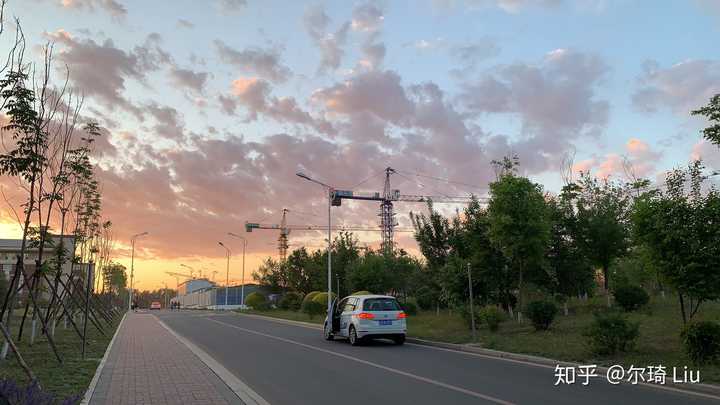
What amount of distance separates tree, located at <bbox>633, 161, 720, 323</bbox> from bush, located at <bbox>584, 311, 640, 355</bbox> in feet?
9.76

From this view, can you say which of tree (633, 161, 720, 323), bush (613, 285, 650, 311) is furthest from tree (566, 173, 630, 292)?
tree (633, 161, 720, 323)

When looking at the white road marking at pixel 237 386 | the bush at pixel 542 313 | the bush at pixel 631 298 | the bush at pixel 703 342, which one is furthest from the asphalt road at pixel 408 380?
the bush at pixel 631 298

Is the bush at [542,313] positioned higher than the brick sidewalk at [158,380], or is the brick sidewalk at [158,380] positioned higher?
the bush at [542,313]

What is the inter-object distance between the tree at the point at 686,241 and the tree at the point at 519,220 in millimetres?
7024

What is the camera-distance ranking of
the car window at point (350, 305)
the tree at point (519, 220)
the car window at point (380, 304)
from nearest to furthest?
the car window at point (380, 304) < the car window at point (350, 305) < the tree at point (519, 220)

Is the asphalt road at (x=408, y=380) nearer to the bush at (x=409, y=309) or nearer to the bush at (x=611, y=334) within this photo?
the bush at (x=611, y=334)

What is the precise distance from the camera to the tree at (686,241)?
565 inches

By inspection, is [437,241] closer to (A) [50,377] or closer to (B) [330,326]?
(B) [330,326]

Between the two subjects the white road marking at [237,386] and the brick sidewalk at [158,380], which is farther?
the brick sidewalk at [158,380]

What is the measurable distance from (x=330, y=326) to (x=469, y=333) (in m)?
5.25

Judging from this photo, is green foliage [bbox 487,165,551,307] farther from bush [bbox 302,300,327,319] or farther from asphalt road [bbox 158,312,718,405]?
bush [bbox 302,300,327,319]

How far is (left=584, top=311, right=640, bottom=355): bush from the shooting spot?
12.8 metres

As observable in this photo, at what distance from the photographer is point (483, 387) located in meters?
10.1

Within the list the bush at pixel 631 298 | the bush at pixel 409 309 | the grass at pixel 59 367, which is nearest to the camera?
the grass at pixel 59 367
